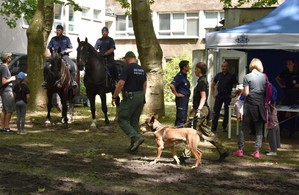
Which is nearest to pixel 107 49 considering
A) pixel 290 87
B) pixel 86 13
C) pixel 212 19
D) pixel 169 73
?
pixel 290 87

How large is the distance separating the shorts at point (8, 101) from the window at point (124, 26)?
33.4 m

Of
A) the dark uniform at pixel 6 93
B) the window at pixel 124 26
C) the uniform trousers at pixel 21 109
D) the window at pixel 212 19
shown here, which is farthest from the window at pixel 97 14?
the dark uniform at pixel 6 93

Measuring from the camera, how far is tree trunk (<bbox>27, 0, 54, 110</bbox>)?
21.5 metres

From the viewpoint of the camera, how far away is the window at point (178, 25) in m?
45.3

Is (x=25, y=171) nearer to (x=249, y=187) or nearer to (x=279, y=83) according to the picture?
(x=249, y=187)

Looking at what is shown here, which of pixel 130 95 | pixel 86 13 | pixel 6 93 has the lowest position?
pixel 6 93

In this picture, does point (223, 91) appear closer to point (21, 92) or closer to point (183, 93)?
point (183, 93)

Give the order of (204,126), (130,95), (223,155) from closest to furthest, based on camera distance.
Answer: (204,126)
(223,155)
(130,95)

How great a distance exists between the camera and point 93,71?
54.0ft

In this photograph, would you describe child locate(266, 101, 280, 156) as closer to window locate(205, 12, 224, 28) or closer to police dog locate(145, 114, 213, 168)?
police dog locate(145, 114, 213, 168)

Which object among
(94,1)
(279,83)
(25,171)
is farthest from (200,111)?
(94,1)

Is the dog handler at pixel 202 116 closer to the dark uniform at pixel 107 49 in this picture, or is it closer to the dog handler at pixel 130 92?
the dog handler at pixel 130 92

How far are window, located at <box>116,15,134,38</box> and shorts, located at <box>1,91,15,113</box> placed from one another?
109 feet

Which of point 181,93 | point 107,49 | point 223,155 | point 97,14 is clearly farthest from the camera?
point 97,14
